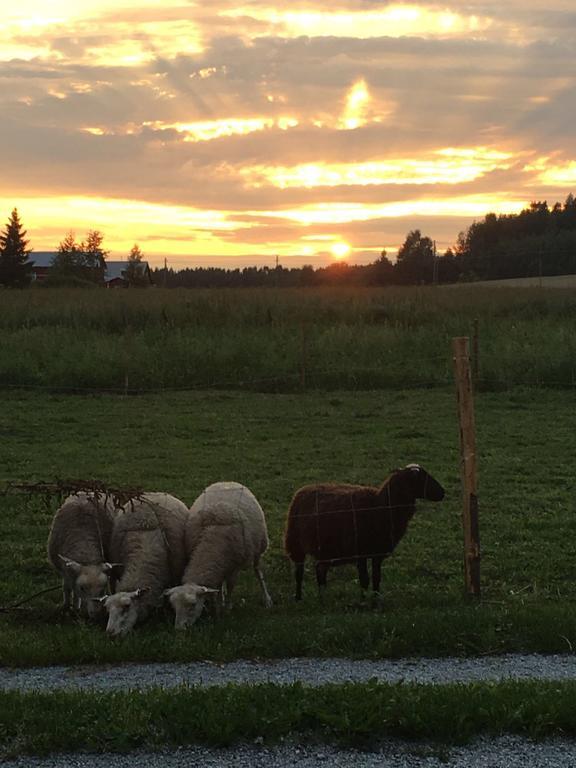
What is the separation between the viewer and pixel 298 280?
55969 millimetres

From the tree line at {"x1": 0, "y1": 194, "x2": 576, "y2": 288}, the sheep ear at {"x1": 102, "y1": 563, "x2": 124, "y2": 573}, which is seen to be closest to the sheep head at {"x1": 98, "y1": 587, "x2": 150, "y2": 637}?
the sheep ear at {"x1": 102, "y1": 563, "x2": 124, "y2": 573}

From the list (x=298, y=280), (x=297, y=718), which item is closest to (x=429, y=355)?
(x=297, y=718)

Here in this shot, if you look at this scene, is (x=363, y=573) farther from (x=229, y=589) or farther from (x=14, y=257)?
(x=14, y=257)

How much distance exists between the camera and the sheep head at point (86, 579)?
8109mm

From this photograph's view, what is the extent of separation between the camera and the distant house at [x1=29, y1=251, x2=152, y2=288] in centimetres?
7817

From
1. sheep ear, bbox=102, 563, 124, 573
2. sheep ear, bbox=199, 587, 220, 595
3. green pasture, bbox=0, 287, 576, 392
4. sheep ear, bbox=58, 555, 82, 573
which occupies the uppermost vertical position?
green pasture, bbox=0, 287, 576, 392

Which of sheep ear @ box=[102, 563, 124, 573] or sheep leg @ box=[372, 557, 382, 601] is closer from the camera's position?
sheep ear @ box=[102, 563, 124, 573]

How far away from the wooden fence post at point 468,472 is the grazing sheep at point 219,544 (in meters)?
2.03

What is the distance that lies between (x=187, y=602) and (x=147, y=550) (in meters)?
0.93

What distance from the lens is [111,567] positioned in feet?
27.1

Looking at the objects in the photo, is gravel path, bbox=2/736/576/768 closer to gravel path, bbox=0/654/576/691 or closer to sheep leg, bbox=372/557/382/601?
gravel path, bbox=0/654/576/691

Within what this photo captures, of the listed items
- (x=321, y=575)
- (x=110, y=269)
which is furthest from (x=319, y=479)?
(x=110, y=269)

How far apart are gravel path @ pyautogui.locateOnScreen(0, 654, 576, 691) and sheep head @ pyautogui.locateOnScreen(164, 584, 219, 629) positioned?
3.05 ft

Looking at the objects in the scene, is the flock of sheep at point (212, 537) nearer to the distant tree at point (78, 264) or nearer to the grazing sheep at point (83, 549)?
the grazing sheep at point (83, 549)
